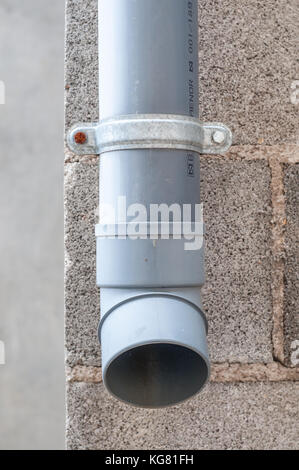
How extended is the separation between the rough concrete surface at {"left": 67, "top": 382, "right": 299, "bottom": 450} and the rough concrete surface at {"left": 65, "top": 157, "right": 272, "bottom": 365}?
0.10 metres

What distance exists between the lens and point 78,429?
1.28 m

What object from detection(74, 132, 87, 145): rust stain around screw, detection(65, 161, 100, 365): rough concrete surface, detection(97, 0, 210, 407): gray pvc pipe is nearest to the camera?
detection(97, 0, 210, 407): gray pvc pipe

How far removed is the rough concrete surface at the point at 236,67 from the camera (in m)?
1.29

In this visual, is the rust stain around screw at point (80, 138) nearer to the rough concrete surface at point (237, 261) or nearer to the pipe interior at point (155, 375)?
the rough concrete surface at point (237, 261)

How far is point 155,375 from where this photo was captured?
1042 millimetres

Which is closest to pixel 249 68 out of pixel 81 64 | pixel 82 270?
pixel 81 64

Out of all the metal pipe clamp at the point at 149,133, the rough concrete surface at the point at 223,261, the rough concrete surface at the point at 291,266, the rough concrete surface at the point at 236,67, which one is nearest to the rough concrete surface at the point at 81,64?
the rough concrete surface at the point at 236,67

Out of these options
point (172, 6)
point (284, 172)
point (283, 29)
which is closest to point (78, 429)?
point (284, 172)

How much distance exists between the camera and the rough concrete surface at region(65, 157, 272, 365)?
128 cm

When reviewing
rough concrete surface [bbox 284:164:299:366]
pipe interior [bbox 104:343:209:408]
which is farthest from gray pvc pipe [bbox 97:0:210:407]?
rough concrete surface [bbox 284:164:299:366]

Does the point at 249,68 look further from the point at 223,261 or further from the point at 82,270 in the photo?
the point at 82,270

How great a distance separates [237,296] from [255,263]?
0.11 metres

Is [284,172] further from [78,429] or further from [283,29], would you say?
[78,429]

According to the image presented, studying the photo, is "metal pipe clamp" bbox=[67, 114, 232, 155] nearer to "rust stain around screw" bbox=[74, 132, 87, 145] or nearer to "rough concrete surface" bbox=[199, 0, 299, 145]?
"rust stain around screw" bbox=[74, 132, 87, 145]
